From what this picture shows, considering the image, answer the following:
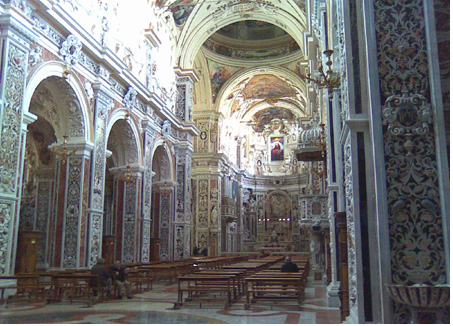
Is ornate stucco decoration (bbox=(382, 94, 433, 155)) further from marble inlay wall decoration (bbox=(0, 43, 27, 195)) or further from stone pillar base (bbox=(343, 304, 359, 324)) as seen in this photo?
marble inlay wall decoration (bbox=(0, 43, 27, 195))

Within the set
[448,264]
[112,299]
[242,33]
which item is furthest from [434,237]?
[242,33]

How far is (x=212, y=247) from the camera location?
2536 cm

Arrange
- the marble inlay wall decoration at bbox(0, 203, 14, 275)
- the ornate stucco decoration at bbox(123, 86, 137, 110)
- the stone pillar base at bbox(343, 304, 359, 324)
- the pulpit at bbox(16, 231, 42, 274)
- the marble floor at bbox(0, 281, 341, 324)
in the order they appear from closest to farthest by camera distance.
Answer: the stone pillar base at bbox(343, 304, 359, 324) → the marble floor at bbox(0, 281, 341, 324) → the marble inlay wall decoration at bbox(0, 203, 14, 275) → the pulpit at bbox(16, 231, 42, 274) → the ornate stucco decoration at bbox(123, 86, 137, 110)

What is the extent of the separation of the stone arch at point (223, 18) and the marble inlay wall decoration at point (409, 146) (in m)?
16.0

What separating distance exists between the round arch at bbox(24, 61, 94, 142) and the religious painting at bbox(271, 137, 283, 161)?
27.0m

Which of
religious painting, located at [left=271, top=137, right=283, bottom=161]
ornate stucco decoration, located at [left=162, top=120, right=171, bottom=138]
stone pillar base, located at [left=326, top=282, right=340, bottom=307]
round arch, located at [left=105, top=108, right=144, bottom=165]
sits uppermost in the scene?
religious painting, located at [left=271, top=137, right=283, bottom=161]

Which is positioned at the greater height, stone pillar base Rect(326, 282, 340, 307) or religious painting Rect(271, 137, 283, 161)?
religious painting Rect(271, 137, 283, 161)

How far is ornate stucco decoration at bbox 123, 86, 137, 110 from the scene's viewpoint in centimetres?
1491

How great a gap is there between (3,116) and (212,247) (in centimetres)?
1789

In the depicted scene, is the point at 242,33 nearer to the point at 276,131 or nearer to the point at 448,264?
the point at 276,131

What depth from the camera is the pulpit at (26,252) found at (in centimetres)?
1104

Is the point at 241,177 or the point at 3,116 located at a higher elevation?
the point at 241,177

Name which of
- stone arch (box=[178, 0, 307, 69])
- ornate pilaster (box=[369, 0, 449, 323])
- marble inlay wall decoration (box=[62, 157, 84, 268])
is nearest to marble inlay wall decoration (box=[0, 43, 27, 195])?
marble inlay wall decoration (box=[62, 157, 84, 268])

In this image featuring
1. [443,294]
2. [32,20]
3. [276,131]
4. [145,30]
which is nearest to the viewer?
[443,294]
